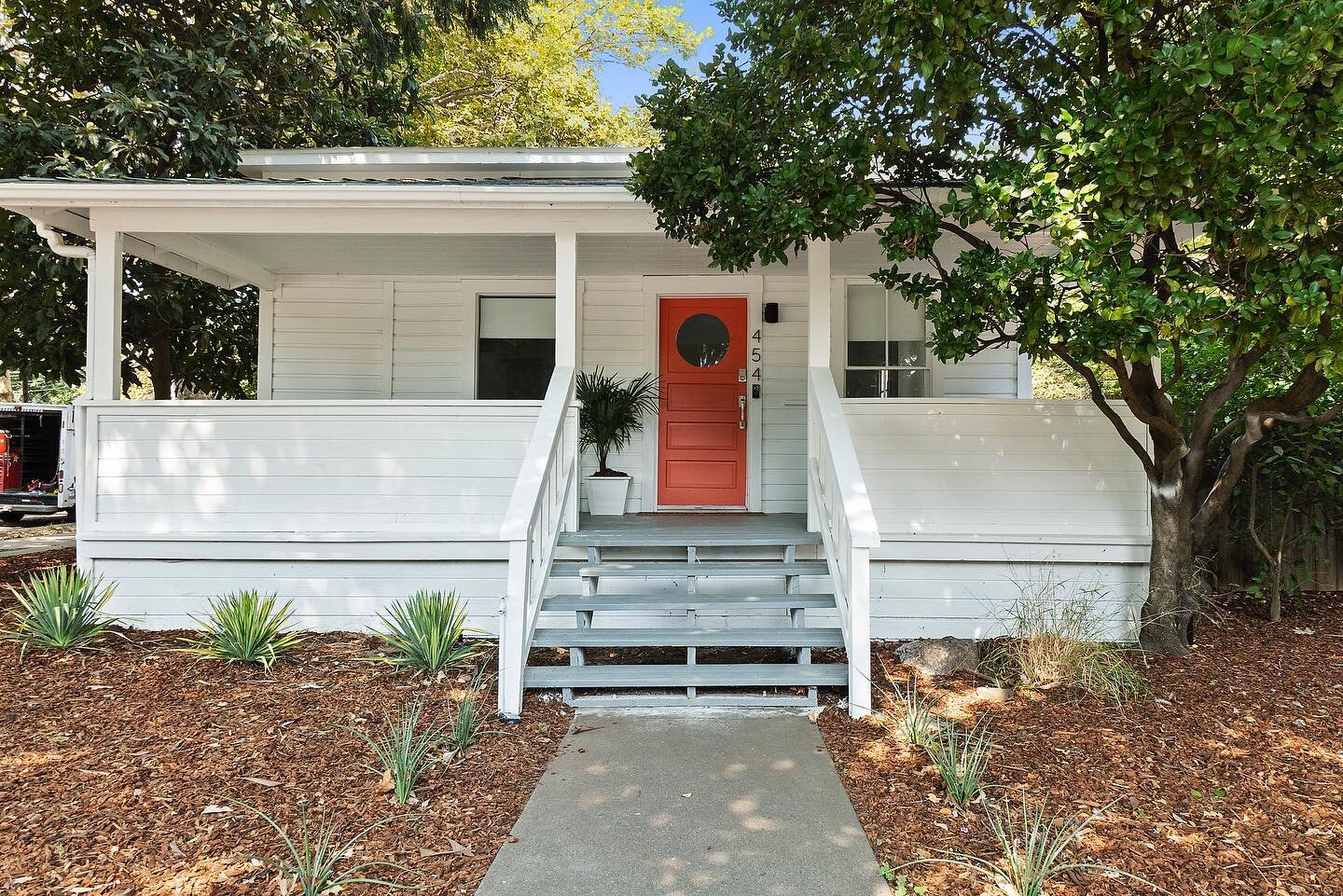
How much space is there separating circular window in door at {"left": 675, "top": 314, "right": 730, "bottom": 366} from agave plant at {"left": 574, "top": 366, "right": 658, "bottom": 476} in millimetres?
411

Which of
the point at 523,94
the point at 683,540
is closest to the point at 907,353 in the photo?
the point at 683,540

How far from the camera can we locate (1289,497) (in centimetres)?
562

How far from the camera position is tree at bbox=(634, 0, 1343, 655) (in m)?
3.12

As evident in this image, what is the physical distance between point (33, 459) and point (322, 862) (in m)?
12.0

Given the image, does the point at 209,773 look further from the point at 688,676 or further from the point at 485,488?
the point at 485,488

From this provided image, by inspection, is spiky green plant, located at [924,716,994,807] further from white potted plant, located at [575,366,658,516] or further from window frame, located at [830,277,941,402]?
window frame, located at [830,277,941,402]

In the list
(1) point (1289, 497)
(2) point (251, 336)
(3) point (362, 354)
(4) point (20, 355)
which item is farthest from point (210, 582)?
(1) point (1289, 497)

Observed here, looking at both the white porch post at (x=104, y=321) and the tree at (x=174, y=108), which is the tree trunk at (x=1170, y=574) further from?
the tree at (x=174, y=108)

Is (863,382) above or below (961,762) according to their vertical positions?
above

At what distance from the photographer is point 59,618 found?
4.66 m

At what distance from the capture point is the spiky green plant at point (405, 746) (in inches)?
114

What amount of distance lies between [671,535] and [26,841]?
3302 millimetres

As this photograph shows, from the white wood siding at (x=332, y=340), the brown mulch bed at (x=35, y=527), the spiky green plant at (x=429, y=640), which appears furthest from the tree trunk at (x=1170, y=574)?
the brown mulch bed at (x=35, y=527)

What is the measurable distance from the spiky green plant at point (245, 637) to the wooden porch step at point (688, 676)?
1.66 meters
